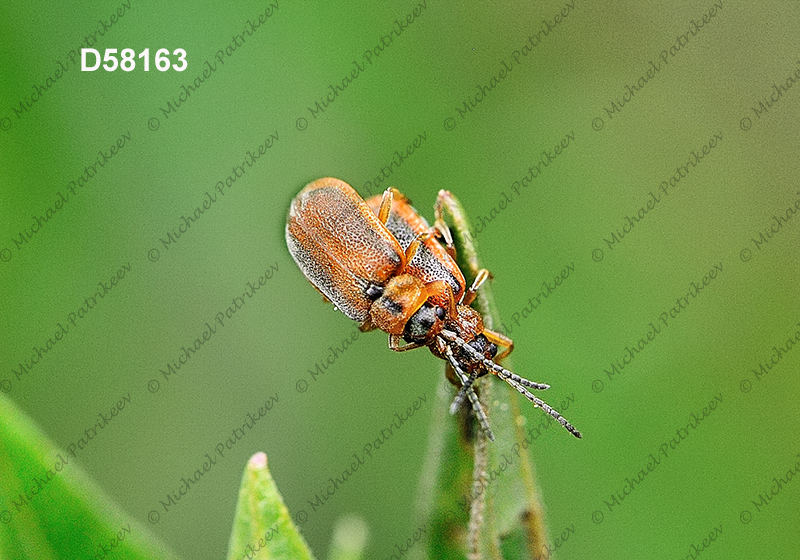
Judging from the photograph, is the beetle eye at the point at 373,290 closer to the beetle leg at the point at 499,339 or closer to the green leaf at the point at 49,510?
the beetle leg at the point at 499,339

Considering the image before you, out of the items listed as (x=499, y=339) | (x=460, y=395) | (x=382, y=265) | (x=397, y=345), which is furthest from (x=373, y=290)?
(x=460, y=395)

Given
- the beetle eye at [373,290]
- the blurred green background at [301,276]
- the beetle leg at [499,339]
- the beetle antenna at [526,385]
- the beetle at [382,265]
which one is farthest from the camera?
the blurred green background at [301,276]

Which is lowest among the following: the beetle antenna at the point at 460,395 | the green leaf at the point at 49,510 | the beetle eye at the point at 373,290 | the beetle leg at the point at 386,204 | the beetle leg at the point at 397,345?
the green leaf at the point at 49,510

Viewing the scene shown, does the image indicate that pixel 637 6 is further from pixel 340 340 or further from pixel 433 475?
pixel 433 475

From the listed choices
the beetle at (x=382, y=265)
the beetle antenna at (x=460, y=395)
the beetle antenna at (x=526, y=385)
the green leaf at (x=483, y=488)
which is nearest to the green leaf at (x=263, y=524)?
the green leaf at (x=483, y=488)

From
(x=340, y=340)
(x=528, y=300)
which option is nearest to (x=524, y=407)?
(x=528, y=300)

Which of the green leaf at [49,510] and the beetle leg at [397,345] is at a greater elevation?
the beetle leg at [397,345]
